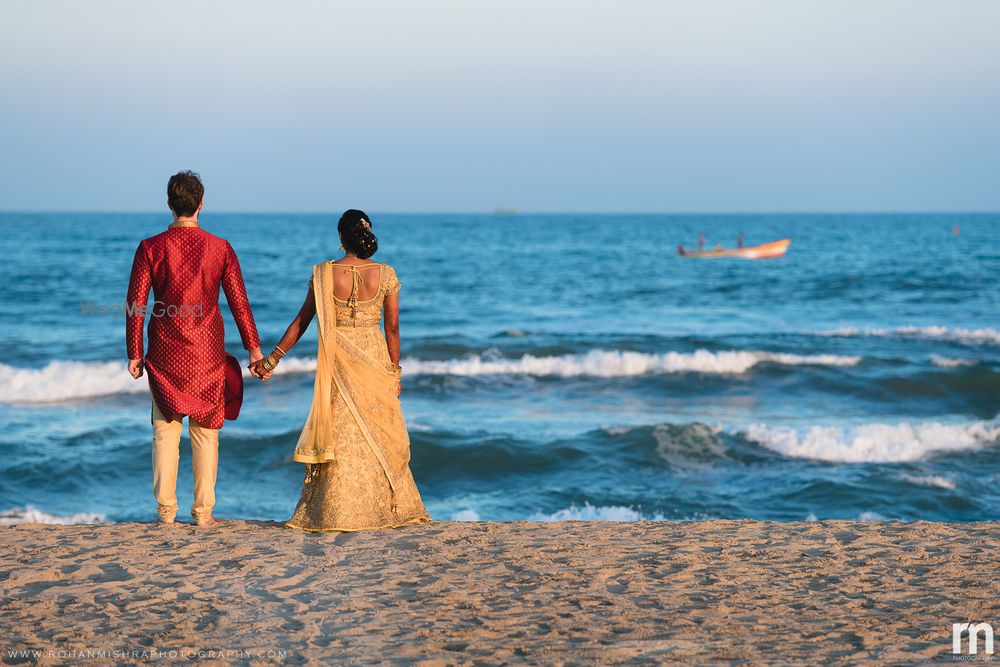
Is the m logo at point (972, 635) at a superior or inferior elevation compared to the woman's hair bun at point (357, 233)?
inferior

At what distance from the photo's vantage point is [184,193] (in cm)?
525

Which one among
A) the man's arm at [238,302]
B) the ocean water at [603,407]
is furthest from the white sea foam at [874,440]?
the man's arm at [238,302]

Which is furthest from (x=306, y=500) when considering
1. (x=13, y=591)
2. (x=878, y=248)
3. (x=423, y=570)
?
(x=878, y=248)

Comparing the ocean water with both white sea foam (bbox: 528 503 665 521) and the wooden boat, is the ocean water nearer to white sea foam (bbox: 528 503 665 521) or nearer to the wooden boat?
white sea foam (bbox: 528 503 665 521)

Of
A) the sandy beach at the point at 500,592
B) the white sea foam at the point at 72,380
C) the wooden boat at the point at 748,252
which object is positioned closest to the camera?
the sandy beach at the point at 500,592

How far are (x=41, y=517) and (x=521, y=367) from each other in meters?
9.38

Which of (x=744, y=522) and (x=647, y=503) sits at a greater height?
(x=744, y=522)

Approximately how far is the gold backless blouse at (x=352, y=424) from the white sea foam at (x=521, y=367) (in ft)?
34.1

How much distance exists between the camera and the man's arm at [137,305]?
17.2ft

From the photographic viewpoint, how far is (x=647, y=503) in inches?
376

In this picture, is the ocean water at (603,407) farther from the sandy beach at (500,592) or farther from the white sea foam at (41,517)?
the sandy beach at (500,592)

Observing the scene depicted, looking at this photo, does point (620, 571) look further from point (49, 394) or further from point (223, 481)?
point (49, 394)

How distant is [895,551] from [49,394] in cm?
1272

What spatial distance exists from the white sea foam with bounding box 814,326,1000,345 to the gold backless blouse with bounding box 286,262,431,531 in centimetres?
1731
